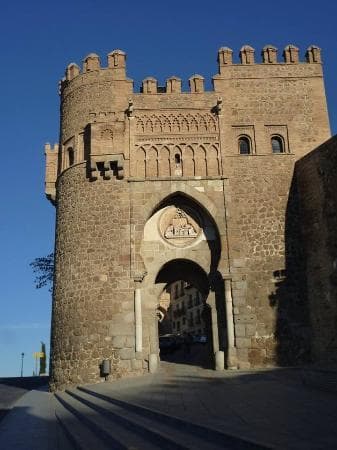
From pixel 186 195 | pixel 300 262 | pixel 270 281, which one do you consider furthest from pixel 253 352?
pixel 186 195

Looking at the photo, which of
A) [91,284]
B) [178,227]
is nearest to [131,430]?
[91,284]

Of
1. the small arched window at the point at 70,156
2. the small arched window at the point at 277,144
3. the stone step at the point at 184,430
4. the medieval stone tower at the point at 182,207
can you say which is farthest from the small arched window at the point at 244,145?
the stone step at the point at 184,430

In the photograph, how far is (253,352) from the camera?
13.8 meters

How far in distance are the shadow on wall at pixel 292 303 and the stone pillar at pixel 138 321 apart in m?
3.79

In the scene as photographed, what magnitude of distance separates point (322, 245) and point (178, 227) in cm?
432

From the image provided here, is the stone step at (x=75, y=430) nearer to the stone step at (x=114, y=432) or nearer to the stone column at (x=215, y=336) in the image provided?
the stone step at (x=114, y=432)

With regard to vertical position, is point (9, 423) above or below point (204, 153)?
below

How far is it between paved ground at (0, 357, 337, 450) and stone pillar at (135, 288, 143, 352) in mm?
1071

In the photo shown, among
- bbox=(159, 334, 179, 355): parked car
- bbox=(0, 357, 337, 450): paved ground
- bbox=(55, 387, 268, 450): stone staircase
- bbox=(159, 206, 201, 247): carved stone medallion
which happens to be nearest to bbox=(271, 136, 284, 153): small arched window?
bbox=(159, 206, 201, 247): carved stone medallion

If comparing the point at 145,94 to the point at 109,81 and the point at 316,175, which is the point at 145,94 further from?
the point at 316,175

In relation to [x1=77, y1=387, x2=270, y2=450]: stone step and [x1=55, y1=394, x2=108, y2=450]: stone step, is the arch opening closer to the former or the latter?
[x1=55, y1=394, x2=108, y2=450]: stone step

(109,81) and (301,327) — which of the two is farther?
(109,81)

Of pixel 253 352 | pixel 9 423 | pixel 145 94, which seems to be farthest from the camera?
pixel 145 94

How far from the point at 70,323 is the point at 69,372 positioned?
1373 mm
